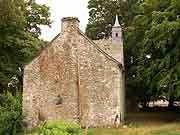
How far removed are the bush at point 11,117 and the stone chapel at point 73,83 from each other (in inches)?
28.6

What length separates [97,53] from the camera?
32281 mm

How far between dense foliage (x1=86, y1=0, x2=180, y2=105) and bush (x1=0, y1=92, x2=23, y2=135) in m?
11.9

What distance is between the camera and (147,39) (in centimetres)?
3775

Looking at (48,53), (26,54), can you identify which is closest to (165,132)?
(48,53)

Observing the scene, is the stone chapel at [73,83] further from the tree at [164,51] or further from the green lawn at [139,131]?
the tree at [164,51]

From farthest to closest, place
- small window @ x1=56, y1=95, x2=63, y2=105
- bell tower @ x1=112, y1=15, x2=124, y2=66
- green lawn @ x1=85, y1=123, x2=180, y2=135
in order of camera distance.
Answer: bell tower @ x1=112, y1=15, x2=124, y2=66, small window @ x1=56, y1=95, x2=63, y2=105, green lawn @ x1=85, y1=123, x2=180, y2=135

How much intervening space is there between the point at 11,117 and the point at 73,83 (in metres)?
5.45

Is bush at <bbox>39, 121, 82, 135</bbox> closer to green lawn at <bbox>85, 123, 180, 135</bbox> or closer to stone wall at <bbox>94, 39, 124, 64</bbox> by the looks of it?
green lawn at <bbox>85, 123, 180, 135</bbox>

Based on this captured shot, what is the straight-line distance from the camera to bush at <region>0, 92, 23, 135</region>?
30688mm

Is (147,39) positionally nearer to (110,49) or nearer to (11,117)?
(110,49)

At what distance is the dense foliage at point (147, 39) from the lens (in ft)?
113

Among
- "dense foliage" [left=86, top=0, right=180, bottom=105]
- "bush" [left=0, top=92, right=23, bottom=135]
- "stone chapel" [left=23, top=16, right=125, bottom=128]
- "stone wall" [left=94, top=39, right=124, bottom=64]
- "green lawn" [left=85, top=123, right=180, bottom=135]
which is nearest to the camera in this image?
"green lawn" [left=85, top=123, right=180, bottom=135]

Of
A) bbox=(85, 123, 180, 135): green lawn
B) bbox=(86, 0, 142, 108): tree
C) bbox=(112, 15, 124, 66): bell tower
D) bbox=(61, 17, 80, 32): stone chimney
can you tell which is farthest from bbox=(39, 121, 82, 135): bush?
bbox=(86, 0, 142, 108): tree

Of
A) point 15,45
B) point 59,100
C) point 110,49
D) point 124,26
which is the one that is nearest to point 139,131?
point 59,100
